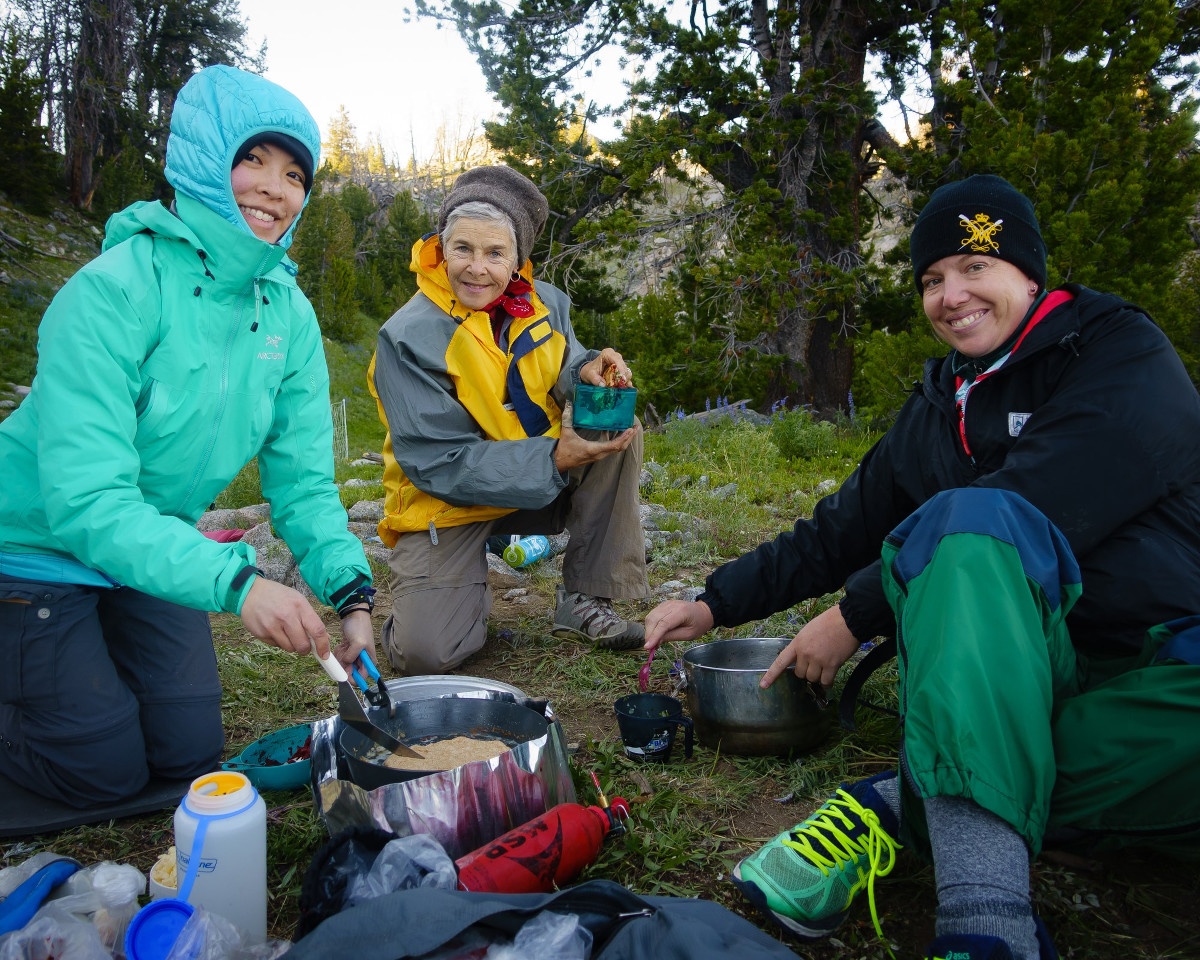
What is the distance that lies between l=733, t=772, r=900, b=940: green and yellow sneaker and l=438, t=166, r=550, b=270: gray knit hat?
237 cm

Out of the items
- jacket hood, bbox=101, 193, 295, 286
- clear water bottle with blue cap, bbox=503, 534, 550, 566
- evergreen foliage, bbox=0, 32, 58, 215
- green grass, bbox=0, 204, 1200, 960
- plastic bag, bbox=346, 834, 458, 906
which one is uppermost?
evergreen foliage, bbox=0, 32, 58, 215

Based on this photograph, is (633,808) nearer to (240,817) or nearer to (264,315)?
(240,817)

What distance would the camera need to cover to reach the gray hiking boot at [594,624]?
11.1 feet

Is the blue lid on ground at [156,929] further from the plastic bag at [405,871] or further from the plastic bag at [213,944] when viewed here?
the plastic bag at [405,871]

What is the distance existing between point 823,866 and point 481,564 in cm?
202

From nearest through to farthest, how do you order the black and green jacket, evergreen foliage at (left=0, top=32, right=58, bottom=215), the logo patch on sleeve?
the black and green jacket
the logo patch on sleeve
evergreen foliage at (left=0, top=32, right=58, bottom=215)

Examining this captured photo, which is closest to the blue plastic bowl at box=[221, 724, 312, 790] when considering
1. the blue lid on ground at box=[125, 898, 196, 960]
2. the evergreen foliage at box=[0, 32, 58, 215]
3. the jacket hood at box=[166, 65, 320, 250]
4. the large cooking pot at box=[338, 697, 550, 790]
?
the large cooking pot at box=[338, 697, 550, 790]

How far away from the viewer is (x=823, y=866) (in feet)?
5.50

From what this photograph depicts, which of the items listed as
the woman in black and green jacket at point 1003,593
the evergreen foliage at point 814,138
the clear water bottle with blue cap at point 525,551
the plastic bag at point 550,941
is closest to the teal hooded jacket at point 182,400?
the plastic bag at point 550,941

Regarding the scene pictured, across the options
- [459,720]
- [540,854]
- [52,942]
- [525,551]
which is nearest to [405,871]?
[540,854]

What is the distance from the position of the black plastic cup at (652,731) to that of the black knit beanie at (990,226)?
1353mm

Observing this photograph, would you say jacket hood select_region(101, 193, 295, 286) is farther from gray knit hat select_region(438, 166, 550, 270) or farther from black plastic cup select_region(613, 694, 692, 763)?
black plastic cup select_region(613, 694, 692, 763)

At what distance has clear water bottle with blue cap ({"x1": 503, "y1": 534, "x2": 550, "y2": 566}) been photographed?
449cm

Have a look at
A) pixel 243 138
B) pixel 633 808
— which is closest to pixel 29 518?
pixel 243 138
